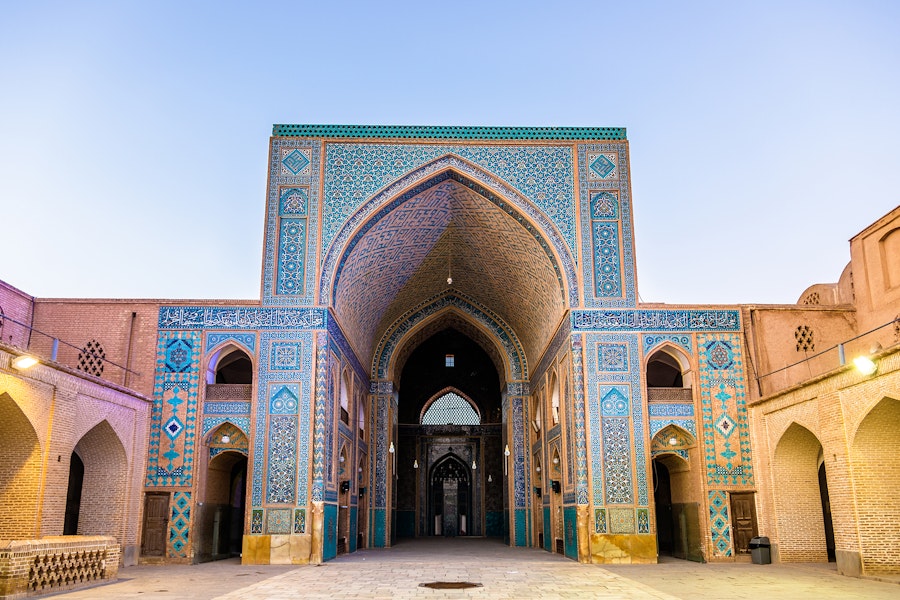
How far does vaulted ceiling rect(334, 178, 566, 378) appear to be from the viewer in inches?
592

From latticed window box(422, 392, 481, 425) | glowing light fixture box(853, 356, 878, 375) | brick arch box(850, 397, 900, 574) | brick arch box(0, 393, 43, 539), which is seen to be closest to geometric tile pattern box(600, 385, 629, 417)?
brick arch box(850, 397, 900, 574)

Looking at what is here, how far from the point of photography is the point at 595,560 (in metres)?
12.8

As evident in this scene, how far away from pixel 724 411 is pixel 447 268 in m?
7.23

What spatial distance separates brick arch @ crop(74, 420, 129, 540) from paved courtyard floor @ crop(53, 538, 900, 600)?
0.85 m

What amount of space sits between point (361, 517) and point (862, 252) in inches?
457

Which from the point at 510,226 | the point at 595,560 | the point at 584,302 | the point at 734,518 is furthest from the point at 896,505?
the point at 510,226

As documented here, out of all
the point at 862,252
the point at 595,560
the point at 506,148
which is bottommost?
the point at 595,560

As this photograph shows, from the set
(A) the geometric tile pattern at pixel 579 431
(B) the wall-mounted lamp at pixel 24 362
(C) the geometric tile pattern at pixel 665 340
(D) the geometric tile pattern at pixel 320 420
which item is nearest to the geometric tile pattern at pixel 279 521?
(D) the geometric tile pattern at pixel 320 420

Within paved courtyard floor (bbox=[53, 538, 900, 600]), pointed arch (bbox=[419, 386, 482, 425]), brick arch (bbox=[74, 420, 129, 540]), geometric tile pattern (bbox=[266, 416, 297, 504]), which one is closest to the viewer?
paved courtyard floor (bbox=[53, 538, 900, 600])

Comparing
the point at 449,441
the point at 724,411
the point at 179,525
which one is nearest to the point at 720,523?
the point at 724,411

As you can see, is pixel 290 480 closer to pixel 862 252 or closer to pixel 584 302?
pixel 584 302

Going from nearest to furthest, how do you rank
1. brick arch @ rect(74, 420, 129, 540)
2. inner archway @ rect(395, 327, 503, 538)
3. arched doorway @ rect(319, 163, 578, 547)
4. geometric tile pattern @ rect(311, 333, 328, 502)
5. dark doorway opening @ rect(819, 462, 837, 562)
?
brick arch @ rect(74, 420, 129, 540) < dark doorway opening @ rect(819, 462, 837, 562) < geometric tile pattern @ rect(311, 333, 328, 502) < arched doorway @ rect(319, 163, 578, 547) < inner archway @ rect(395, 327, 503, 538)

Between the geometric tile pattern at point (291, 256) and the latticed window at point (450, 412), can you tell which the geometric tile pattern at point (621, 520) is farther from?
the latticed window at point (450, 412)

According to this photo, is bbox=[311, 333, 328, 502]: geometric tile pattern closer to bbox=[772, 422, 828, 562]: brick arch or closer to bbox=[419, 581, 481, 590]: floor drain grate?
bbox=[419, 581, 481, 590]: floor drain grate
